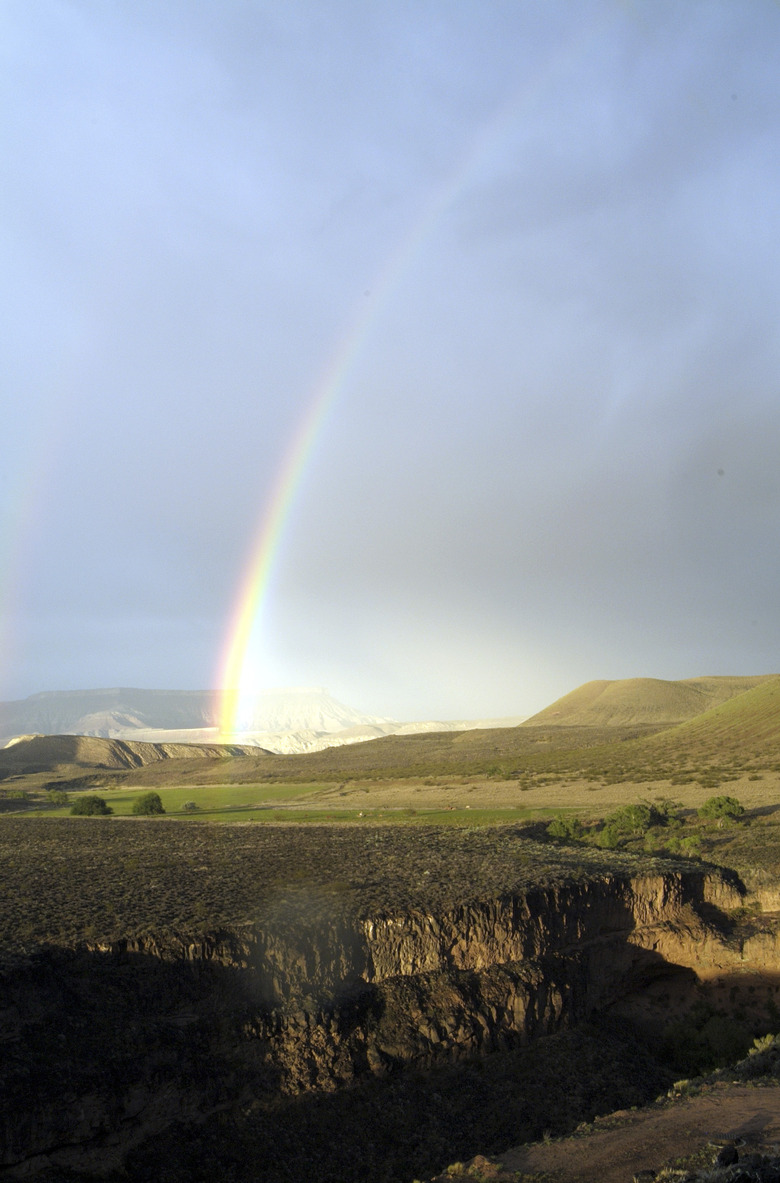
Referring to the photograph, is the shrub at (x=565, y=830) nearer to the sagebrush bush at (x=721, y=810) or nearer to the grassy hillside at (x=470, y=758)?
the sagebrush bush at (x=721, y=810)

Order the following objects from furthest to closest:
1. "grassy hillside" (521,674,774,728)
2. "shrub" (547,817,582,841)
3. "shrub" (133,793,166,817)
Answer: "grassy hillside" (521,674,774,728) < "shrub" (133,793,166,817) < "shrub" (547,817,582,841)

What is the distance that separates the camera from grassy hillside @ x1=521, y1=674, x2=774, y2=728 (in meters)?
147

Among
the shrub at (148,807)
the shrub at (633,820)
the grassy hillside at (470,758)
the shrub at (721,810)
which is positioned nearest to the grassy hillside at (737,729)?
the grassy hillside at (470,758)

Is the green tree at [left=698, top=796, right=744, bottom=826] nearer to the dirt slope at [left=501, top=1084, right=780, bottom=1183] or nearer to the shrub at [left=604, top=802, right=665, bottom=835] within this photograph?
the shrub at [left=604, top=802, right=665, bottom=835]

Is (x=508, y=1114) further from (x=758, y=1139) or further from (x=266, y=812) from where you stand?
(x=266, y=812)

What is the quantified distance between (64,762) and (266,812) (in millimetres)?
86581

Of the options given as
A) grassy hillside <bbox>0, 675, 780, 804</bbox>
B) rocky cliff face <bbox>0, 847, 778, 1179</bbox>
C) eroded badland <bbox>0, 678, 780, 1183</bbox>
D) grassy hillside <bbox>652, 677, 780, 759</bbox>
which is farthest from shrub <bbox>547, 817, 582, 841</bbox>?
grassy hillside <bbox>652, 677, 780, 759</bbox>

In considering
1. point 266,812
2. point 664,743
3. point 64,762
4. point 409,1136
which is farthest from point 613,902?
point 64,762

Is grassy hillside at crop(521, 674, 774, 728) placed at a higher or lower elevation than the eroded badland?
higher

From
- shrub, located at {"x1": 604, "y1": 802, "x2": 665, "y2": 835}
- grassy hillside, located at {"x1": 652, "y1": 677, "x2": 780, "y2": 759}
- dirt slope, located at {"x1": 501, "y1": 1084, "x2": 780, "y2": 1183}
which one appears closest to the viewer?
dirt slope, located at {"x1": 501, "y1": 1084, "x2": 780, "y2": 1183}

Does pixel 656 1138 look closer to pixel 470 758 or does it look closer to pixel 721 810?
pixel 721 810

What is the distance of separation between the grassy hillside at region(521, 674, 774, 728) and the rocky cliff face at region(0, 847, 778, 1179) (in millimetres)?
123270

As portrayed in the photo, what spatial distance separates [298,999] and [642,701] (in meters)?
155

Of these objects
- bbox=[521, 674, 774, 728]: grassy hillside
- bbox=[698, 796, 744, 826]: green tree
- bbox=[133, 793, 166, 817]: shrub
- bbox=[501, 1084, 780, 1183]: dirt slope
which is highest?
bbox=[521, 674, 774, 728]: grassy hillside
